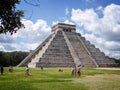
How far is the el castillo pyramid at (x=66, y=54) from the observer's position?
223 ft

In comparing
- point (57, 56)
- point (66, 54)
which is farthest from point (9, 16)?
point (66, 54)

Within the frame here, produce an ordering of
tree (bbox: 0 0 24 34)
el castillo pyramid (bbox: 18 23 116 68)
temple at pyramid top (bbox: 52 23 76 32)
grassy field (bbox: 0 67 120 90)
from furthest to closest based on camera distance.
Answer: temple at pyramid top (bbox: 52 23 76 32)
el castillo pyramid (bbox: 18 23 116 68)
grassy field (bbox: 0 67 120 90)
tree (bbox: 0 0 24 34)

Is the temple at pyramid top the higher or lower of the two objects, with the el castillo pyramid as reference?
higher

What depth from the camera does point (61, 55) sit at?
71.6 m

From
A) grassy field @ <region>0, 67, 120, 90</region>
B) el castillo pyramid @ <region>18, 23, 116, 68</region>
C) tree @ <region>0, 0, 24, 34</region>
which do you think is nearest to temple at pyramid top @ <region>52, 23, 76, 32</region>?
el castillo pyramid @ <region>18, 23, 116, 68</region>

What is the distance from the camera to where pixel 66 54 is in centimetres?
7325

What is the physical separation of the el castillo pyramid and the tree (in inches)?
2032

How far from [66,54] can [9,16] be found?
6133 cm

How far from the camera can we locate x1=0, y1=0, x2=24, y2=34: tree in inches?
453

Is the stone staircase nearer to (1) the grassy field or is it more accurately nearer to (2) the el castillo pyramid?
(2) the el castillo pyramid

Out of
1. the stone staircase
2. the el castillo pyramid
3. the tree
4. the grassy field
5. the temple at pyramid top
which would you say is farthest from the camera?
the temple at pyramid top

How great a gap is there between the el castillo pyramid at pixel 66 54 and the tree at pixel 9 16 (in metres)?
51.6

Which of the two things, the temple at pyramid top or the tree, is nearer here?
the tree

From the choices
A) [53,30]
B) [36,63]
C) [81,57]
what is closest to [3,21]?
[36,63]
